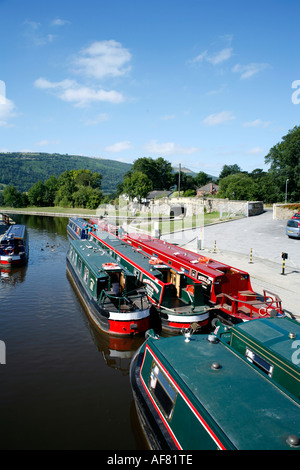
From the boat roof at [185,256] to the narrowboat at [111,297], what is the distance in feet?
10.0

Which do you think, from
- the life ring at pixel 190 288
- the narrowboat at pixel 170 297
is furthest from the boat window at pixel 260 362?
the life ring at pixel 190 288

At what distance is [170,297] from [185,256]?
13.2 feet

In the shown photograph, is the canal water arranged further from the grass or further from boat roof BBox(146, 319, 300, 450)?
the grass

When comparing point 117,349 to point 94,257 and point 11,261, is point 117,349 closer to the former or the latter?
point 94,257

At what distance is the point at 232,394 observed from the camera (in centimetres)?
564

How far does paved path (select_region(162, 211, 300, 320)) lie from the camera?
16.7 metres

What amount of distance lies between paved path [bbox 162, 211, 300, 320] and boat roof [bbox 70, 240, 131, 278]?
8228 mm

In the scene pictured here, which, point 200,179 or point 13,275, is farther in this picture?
point 200,179

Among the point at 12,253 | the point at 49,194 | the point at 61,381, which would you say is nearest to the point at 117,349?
the point at 61,381

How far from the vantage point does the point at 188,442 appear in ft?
18.2

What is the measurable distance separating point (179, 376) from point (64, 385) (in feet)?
16.4

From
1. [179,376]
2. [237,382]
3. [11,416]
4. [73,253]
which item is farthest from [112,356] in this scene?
[73,253]

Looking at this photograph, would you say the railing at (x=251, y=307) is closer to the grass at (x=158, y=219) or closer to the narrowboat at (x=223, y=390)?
the narrowboat at (x=223, y=390)

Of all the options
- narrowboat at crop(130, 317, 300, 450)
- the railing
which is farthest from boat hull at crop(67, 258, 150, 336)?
the railing
